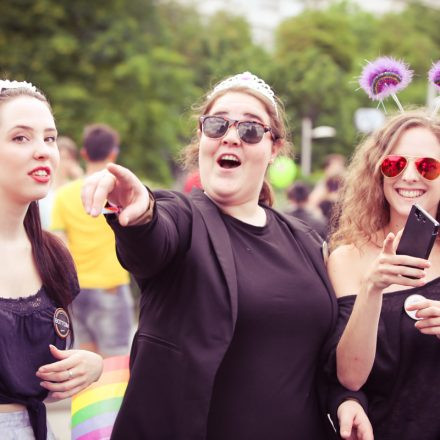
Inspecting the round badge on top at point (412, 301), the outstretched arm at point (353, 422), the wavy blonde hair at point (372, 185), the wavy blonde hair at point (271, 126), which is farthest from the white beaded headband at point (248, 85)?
the outstretched arm at point (353, 422)

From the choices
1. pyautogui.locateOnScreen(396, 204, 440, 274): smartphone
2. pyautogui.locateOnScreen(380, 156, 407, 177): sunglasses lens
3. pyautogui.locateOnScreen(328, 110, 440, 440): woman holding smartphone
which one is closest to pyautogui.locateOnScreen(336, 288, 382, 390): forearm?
pyautogui.locateOnScreen(328, 110, 440, 440): woman holding smartphone

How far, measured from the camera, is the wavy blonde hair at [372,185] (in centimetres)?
278

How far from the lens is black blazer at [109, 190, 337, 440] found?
2.22 metres

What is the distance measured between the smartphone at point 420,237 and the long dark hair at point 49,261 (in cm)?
113

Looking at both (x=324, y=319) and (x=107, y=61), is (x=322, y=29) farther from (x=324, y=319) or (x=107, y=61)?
(x=324, y=319)

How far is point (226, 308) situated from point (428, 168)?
952 mm

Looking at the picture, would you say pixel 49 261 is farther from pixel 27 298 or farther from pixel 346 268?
pixel 346 268

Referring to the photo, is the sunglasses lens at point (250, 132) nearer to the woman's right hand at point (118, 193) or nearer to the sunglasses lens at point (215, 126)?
the sunglasses lens at point (215, 126)

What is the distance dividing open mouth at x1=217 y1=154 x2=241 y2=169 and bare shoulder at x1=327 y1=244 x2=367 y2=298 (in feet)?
1.81

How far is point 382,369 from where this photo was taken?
8.30ft

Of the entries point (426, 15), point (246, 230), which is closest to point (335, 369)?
point (246, 230)

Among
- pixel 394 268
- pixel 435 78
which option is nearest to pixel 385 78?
pixel 435 78

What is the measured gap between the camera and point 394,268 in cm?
219

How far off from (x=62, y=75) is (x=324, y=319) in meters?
23.7
